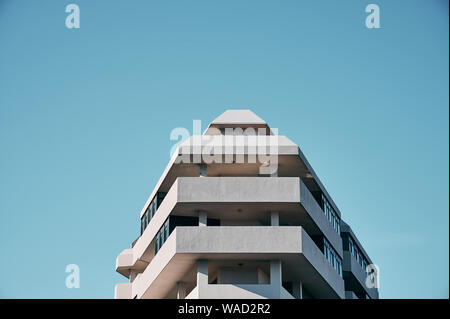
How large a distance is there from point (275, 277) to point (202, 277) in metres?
4.03

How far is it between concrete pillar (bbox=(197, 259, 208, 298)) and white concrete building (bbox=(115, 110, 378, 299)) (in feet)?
0.18

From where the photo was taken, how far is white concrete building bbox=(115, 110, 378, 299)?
164 ft

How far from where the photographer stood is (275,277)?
49.6 meters

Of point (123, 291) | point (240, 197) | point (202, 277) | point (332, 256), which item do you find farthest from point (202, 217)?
point (123, 291)

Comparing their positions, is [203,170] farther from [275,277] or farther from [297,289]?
[297,289]

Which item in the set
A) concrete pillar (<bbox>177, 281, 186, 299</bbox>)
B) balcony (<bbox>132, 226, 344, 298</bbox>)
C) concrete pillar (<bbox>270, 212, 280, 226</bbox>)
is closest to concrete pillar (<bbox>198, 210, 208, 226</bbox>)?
balcony (<bbox>132, 226, 344, 298</bbox>)

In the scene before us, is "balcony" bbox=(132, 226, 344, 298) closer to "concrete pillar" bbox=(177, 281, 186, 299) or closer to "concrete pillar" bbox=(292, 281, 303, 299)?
"concrete pillar" bbox=(177, 281, 186, 299)

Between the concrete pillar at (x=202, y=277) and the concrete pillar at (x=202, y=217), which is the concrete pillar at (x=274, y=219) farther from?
the concrete pillar at (x=202, y=277)

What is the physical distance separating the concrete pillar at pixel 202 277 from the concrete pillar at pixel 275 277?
11.9 feet

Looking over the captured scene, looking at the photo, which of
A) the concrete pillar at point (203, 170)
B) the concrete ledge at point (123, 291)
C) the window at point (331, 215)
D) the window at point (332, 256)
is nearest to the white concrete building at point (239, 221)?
the concrete pillar at point (203, 170)

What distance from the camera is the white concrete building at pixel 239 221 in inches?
1964

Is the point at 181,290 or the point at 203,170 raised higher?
the point at 203,170
